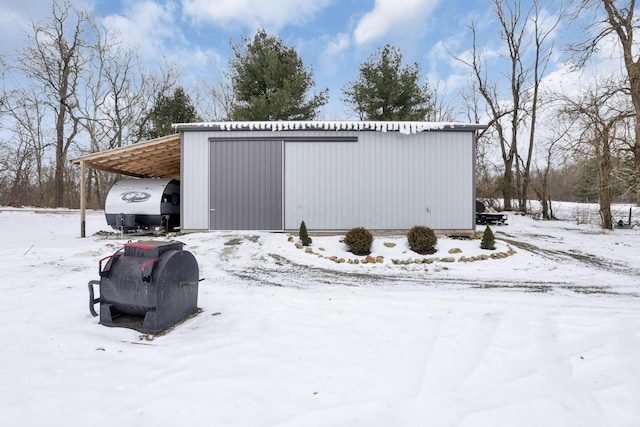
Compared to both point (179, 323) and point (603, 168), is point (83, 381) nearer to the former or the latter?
point (179, 323)

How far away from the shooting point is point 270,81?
1714 cm

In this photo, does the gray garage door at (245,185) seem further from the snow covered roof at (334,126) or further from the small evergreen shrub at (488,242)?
the small evergreen shrub at (488,242)

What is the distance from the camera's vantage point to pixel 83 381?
2.29 metres

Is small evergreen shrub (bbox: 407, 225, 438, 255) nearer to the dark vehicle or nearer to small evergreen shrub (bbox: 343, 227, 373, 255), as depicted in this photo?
small evergreen shrub (bbox: 343, 227, 373, 255)

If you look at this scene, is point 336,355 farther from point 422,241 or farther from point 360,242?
point 422,241

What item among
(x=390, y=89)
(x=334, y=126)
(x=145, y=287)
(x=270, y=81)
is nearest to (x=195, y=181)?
(x=334, y=126)

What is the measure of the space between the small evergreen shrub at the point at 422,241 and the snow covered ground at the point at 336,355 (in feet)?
6.52

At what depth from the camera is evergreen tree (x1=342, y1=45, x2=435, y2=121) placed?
17656 mm

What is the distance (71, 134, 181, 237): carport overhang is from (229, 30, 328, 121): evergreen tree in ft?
19.7

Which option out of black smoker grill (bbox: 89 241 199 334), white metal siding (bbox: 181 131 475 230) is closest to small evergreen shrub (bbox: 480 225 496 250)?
white metal siding (bbox: 181 131 475 230)

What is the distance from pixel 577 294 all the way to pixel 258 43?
1877 centimetres

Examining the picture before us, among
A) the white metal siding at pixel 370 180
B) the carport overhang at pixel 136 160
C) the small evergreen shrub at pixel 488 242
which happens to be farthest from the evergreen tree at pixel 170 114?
the small evergreen shrub at pixel 488 242

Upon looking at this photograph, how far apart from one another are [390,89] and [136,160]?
45.6 ft

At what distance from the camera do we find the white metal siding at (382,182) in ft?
32.0
